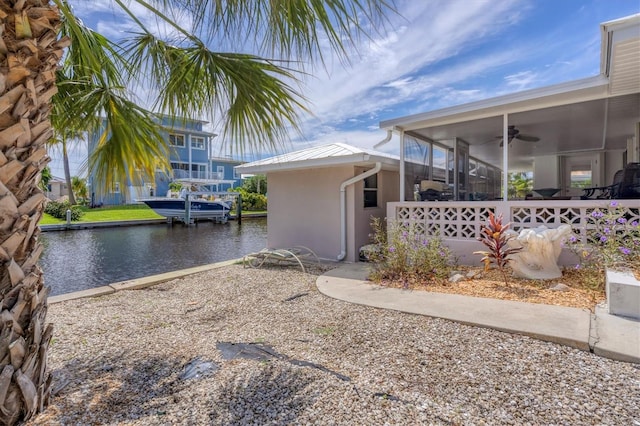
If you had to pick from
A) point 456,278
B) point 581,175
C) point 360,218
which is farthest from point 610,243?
point 581,175

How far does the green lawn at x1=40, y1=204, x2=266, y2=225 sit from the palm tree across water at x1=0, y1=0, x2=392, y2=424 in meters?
22.4

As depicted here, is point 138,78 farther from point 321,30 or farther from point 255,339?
point 255,339

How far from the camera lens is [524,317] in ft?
12.8

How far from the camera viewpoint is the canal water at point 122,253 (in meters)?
9.58

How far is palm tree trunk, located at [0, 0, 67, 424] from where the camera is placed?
2.04 metres

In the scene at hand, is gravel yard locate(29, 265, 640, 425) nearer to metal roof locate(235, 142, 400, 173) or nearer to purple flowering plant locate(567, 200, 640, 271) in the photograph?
purple flowering plant locate(567, 200, 640, 271)

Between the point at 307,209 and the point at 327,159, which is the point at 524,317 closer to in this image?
the point at 327,159

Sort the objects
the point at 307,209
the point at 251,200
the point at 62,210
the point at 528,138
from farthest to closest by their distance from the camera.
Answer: the point at 251,200 < the point at 62,210 < the point at 307,209 < the point at 528,138

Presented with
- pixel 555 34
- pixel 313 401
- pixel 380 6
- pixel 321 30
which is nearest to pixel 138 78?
pixel 321 30

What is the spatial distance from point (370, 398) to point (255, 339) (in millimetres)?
1627

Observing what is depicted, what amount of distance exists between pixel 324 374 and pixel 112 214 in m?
28.4

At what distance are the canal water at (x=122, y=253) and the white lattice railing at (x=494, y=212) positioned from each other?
7270 millimetres

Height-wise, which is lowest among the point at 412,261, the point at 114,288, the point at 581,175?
the point at 114,288

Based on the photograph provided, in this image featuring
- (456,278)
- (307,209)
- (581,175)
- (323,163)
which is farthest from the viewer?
(581,175)
